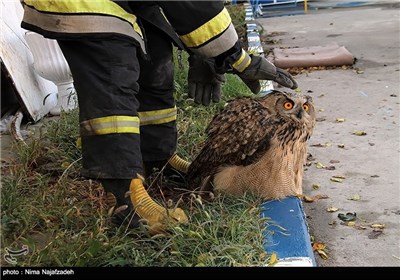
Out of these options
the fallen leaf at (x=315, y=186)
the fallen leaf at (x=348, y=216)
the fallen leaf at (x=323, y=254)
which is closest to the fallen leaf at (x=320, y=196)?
the fallen leaf at (x=315, y=186)

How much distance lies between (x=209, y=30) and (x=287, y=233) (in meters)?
1.02

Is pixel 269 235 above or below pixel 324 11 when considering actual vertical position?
above

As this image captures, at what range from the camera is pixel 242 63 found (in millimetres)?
3131

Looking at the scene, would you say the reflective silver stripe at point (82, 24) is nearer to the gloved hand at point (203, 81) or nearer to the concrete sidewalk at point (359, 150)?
the gloved hand at point (203, 81)

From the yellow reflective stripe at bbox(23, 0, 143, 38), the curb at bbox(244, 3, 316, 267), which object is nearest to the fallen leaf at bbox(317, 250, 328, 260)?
the curb at bbox(244, 3, 316, 267)

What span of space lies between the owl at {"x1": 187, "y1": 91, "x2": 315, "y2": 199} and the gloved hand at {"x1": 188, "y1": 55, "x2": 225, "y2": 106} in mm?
163

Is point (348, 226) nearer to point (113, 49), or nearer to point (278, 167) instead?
point (278, 167)

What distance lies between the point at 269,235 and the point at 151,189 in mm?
850

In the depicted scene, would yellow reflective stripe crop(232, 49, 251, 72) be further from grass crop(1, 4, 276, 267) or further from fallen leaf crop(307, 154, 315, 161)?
fallen leaf crop(307, 154, 315, 161)

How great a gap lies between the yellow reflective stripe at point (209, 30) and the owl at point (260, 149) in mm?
629

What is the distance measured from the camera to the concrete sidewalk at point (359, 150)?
344 centimetres

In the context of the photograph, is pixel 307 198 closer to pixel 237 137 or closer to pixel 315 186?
pixel 315 186
